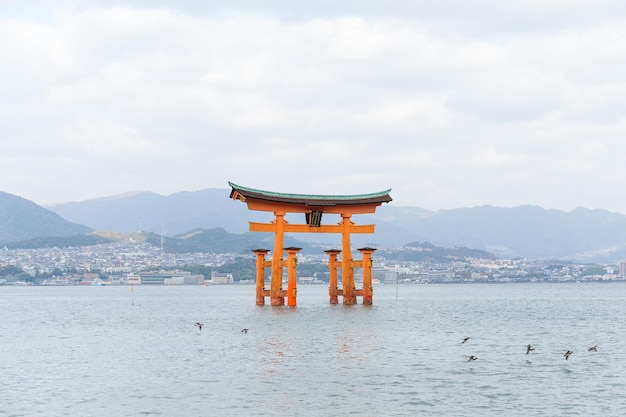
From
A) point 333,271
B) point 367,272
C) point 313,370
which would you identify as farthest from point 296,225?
point 313,370

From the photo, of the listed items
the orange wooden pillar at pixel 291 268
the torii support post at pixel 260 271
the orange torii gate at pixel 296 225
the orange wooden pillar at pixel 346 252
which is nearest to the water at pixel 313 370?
the orange wooden pillar at pixel 291 268

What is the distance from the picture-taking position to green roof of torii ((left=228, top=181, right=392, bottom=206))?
241 feet

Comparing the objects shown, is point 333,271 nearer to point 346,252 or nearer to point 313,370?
point 346,252

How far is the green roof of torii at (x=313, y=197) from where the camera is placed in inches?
2889

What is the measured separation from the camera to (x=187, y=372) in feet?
124

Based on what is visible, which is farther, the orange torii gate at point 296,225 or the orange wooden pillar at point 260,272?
the orange wooden pillar at point 260,272

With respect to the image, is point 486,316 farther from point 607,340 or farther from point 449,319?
point 607,340

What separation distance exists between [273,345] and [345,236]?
29.4 m

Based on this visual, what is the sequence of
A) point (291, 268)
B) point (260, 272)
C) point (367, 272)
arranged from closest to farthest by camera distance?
1. point (291, 268)
2. point (260, 272)
3. point (367, 272)

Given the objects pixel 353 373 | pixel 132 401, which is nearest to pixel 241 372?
pixel 353 373

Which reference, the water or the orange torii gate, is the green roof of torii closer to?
the orange torii gate

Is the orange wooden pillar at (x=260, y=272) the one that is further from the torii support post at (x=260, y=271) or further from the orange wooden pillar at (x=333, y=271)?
the orange wooden pillar at (x=333, y=271)

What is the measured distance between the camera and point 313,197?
76.1m

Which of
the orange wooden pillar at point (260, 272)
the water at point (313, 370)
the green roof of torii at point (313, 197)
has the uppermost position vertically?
the green roof of torii at point (313, 197)
